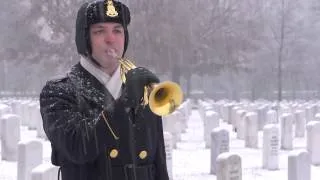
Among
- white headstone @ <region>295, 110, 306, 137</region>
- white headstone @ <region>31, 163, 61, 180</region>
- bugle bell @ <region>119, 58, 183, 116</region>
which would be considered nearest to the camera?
bugle bell @ <region>119, 58, 183, 116</region>

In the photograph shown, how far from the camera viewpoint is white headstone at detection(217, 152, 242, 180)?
6.70 m

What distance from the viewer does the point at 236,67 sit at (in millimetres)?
34219

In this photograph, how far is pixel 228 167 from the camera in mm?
6719

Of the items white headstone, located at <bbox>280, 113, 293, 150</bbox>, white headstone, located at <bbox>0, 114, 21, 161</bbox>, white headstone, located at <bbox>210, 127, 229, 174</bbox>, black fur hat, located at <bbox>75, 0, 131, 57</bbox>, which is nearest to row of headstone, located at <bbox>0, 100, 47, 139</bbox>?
white headstone, located at <bbox>0, 114, 21, 161</bbox>

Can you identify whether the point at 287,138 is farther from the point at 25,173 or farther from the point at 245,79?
the point at 245,79

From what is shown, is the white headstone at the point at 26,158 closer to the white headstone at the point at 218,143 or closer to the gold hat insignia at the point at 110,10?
the white headstone at the point at 218,143

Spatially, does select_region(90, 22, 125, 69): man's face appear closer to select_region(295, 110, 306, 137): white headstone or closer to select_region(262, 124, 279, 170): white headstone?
select_region(262, 124, 279, 170): white headstone

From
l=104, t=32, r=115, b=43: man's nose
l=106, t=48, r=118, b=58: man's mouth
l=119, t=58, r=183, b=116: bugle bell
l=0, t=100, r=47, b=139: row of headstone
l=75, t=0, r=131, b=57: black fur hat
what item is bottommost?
l=0, t=100, r=47, b=139: row of headstone

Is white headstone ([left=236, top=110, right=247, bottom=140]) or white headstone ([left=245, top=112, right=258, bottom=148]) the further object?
white headstone ([left=236, top=110, right=247, bottom=140])

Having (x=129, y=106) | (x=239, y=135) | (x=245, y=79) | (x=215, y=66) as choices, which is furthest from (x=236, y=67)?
(x=129, y=106)

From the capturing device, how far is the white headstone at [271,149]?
1017 centimetres

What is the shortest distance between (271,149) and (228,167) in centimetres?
376

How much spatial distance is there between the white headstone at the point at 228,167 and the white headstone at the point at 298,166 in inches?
36.9

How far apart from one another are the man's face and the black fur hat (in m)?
0.02
